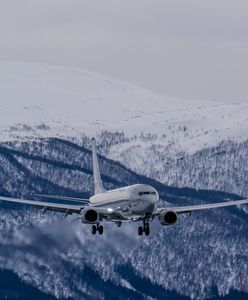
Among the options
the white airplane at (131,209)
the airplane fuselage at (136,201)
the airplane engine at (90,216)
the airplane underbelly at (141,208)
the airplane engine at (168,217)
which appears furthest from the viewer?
the airplane engine at (90,216)

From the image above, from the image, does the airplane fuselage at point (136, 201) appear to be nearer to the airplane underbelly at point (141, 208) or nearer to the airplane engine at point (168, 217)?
the airplane underbelly at point (141, 208)

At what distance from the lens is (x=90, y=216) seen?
195500 mm

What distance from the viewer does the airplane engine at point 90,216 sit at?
195 m

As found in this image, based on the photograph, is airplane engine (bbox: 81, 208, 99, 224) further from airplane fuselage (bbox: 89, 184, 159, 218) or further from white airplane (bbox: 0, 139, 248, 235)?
airplane fuselage (bbox: 89, 184, 159, 218)

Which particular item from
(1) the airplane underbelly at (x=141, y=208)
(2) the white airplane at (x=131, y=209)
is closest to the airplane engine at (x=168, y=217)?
(2) the white airplane at (x=131, y=209)

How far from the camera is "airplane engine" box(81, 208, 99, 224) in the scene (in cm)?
19500

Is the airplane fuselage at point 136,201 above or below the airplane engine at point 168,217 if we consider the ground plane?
above

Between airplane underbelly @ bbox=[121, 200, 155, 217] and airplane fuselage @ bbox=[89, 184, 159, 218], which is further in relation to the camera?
airplane fuselage @ bbox=[89, 184, 159, 218]

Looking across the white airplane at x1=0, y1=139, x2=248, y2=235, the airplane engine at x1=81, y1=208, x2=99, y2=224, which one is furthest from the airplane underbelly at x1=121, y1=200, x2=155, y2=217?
the airplane engine at x1=81, y1=208, x2=99, y2=224

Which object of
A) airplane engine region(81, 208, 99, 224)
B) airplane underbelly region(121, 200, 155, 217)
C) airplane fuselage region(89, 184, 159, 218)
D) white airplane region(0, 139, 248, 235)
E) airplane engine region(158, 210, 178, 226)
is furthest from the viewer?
airplane engine region(81, 208, 99, 224)

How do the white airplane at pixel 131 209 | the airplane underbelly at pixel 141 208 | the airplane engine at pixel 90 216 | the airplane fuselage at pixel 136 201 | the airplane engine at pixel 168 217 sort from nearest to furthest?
the airplane underbelly at pixel 141 208 → the airplane fuselage at pixel 136 201 → the white airplane at pixel 131 209 → the airplane engine at pixel 168 217 → the airplane engine at pixel 90 216

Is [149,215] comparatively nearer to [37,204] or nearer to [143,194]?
[143,194]

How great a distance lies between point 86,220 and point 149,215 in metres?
9.09

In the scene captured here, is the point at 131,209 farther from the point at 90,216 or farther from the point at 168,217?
the point at 90,216
